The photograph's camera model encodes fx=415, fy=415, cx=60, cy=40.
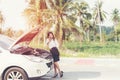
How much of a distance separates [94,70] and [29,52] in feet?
12.3

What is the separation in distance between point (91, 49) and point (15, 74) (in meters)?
7.48

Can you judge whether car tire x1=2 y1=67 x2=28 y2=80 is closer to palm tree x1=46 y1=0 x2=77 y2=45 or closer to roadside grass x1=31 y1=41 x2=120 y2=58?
roadside grass x1=31 y1=41 x2=120 y2=58

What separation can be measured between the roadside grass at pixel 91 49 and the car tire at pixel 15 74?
706 centimetres

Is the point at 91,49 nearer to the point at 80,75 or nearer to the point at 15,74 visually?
the point at 80,75

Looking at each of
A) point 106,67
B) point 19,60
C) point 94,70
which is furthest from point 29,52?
point 106,67

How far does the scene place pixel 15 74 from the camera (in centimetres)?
1110

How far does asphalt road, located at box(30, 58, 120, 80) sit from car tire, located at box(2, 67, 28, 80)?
2.00 ft

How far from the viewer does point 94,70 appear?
1461 cm

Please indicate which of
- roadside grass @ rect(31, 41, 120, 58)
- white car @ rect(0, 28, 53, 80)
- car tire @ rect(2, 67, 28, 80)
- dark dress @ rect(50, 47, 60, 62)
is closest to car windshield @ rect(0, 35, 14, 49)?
white car @ rect(0, 28, 53, 80)

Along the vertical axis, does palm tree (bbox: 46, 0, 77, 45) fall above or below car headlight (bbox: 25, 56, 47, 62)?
above

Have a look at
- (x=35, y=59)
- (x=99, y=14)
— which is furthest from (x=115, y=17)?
(x=35, y=59)

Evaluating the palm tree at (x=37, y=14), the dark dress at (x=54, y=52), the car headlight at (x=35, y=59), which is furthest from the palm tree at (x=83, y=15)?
the car headlight at (x=35, y=59)

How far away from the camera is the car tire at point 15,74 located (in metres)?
11.0

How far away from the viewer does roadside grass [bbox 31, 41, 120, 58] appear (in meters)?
18.0
